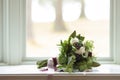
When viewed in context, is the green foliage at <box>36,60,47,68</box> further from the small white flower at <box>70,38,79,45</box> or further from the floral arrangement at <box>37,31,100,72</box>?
the small white flower at <box>70,38,79,45</box>

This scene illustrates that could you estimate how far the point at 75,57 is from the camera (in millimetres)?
1843

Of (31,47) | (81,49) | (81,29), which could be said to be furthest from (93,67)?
(31,47)

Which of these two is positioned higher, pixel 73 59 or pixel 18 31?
pixel 18 31

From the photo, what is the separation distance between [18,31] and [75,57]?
0.52 meters

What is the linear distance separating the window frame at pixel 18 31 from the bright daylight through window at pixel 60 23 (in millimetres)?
43

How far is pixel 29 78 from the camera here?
1.79m

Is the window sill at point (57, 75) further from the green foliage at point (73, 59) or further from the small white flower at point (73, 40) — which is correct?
the small white flower at point (73, 40)

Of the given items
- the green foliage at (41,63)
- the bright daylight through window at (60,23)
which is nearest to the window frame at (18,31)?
the bright daylight through window at (60,23)

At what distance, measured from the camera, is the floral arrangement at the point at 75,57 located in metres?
1.84

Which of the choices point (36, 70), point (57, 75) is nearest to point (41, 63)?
point (36, 70)

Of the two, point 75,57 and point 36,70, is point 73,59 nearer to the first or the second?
point 75,57

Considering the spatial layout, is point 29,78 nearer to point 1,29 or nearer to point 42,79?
point 42,79

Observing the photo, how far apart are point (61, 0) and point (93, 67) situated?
23.9 inches

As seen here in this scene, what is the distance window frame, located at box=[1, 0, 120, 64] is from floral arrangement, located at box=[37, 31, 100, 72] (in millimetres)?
299
